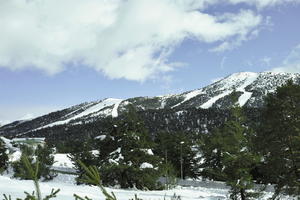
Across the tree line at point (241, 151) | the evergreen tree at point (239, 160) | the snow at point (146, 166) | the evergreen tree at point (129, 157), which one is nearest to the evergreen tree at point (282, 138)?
the tree line at point (241, 151)

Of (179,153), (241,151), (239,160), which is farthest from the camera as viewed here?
(179,153)

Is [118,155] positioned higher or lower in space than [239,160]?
higher

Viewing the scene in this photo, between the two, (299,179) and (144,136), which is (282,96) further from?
(144,136)

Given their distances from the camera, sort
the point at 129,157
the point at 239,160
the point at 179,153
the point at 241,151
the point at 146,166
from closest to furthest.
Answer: the point at 239,160 → the point at 241,151 → the point at 129,157 → the point at 146,166 → the point at 179,153

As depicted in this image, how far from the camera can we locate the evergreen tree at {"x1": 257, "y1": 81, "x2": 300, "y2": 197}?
21625 millimetres

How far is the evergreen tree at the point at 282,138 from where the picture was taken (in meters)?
21.6

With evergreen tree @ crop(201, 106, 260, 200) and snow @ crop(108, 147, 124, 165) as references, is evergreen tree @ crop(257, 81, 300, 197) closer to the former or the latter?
evergreen tree @ crop(201, 106, 260, 200)

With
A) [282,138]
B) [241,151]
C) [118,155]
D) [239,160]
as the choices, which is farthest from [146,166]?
[282,138]

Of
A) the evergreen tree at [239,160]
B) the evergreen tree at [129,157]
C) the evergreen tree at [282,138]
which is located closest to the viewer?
the evergreen tree at [282,138]

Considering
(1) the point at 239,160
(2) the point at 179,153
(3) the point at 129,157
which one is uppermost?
(2) the point at 179,153

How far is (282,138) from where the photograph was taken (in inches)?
878

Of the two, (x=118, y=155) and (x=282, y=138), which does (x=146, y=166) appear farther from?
(x=282, y=138)

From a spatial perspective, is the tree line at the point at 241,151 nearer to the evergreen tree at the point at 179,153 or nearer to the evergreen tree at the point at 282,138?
the evergreen tree at the point at 282,138

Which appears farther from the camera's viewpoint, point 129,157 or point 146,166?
point 146,166
